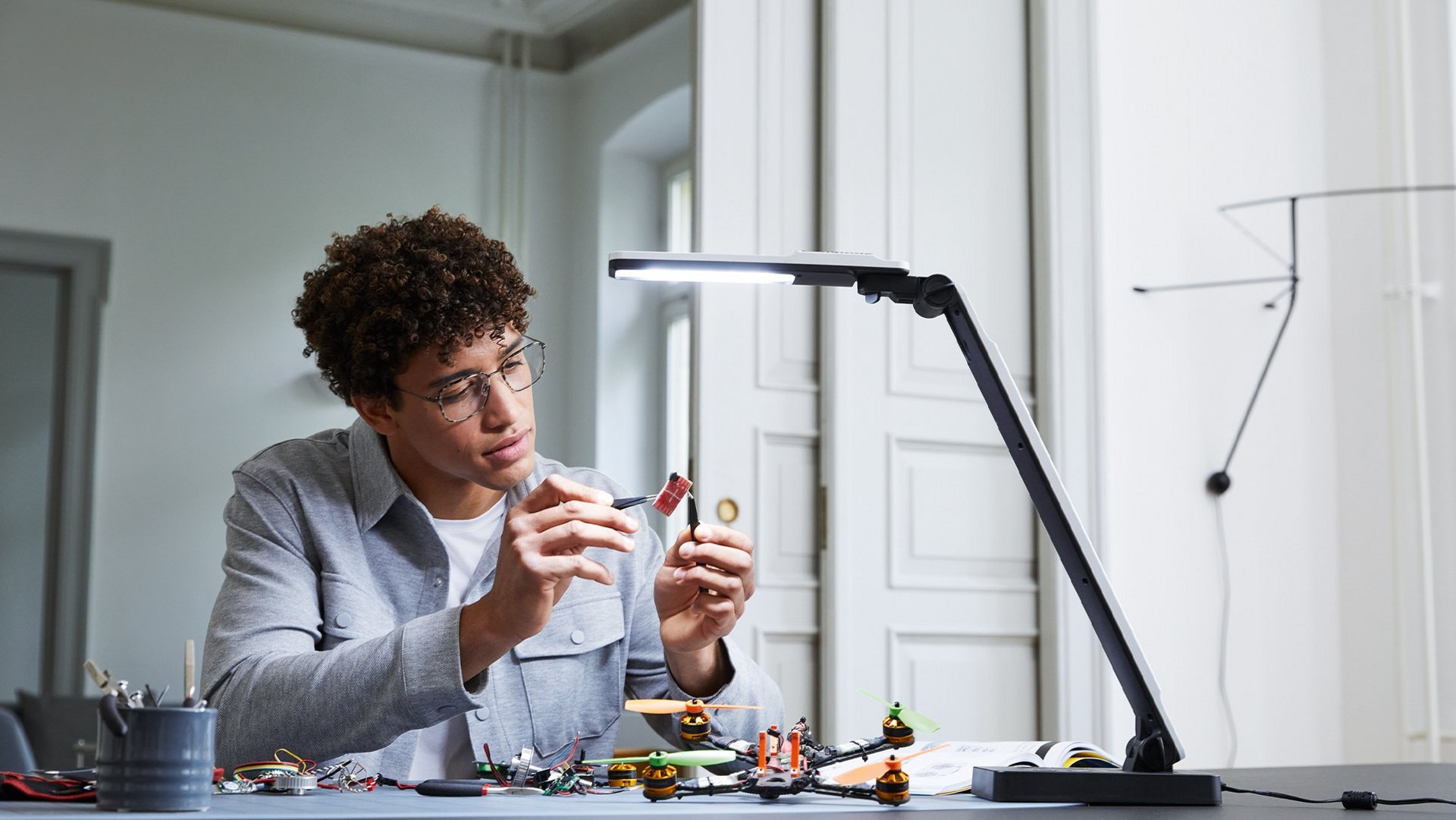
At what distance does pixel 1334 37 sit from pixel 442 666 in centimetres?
319

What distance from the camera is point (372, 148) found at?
5109 mm

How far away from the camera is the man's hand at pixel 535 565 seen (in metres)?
1.25

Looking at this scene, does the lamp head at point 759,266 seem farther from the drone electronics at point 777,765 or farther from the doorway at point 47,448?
the doorway at point 47,448

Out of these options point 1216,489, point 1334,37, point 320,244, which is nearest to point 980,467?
point 1216,489

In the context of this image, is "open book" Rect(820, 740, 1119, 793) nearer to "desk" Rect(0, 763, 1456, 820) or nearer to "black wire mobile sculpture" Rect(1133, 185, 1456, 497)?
"desk" Rect(0, 763, 1456, 820)

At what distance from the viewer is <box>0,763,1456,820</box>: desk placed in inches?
35.8

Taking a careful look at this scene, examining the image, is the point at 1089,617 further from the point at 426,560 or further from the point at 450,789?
the point at 426,560

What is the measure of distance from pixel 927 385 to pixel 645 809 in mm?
2128

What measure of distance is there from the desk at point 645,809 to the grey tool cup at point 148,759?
0.01 m

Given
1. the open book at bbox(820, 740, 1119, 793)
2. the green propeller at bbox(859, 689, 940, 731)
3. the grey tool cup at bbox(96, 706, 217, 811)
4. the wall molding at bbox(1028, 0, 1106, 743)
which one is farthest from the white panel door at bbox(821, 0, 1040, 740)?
the grey tool cup at bbox(96, 706, 217, 811)

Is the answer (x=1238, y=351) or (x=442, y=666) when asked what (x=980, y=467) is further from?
(x=442, y=666)

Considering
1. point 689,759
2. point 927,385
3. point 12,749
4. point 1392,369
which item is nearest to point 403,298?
point 689,759

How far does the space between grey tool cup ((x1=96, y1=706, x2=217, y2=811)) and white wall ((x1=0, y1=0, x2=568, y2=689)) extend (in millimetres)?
3776

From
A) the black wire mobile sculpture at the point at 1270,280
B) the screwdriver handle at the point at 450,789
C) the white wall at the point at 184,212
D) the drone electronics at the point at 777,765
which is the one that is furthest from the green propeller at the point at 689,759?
the white wall at the point at 184,212
